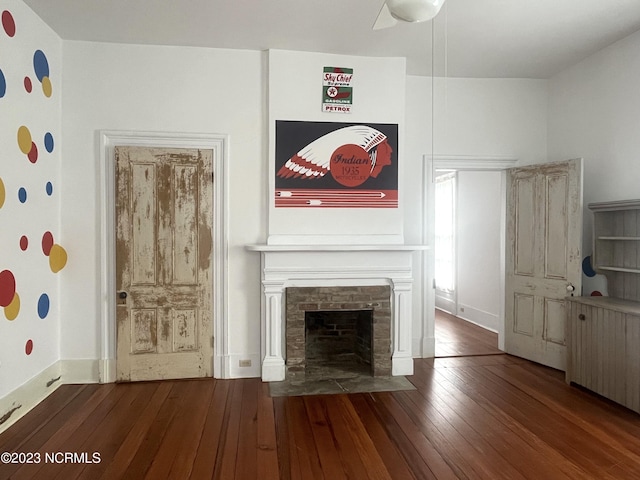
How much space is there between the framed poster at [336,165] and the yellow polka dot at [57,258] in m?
2.01

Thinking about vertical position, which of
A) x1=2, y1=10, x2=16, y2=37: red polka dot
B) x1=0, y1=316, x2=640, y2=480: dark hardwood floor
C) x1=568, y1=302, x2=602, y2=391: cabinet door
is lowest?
x1=0, y1=316, x2=640, y2=480: dark hardwood floor

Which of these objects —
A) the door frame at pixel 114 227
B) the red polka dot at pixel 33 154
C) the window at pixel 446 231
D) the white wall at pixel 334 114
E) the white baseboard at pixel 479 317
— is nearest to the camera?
the red polka dot at pixel 33 154

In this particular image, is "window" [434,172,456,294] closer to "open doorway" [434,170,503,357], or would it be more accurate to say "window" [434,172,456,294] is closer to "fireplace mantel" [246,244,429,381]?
"open doorway" [434,170,503,357]

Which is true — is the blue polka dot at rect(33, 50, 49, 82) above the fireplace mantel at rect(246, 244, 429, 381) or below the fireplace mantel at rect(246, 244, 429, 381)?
above

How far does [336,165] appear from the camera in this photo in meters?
4.11

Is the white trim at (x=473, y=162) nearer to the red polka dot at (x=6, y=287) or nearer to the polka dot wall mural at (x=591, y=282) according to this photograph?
the polka dot wall mural at (x=591, y=282)

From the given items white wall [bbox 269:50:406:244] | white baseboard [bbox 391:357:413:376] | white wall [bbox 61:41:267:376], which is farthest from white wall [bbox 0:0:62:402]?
white baseboard [bbox 391:357:413:376]

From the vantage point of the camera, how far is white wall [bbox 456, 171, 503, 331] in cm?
605

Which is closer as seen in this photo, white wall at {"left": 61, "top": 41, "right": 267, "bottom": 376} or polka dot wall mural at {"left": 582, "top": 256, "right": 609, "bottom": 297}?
white wall at {"left": 61, "top": 41, "right": 267, "bottom": 376}

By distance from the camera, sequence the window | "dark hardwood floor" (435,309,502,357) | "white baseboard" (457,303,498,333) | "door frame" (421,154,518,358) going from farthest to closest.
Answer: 1. the window
2. "white baseboard" (457,303,498,333)
3. "dark hardwood floor" (435,309,502,357)
4. "door frame" (421,154,518,358)

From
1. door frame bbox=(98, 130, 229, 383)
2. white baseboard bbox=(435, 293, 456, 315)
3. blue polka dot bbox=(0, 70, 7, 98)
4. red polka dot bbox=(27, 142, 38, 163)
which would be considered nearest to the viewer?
blue polka dot bbox=(0, 70, 7, 98)

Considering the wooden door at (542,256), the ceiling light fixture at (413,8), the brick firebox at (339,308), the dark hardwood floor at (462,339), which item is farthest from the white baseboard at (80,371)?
the wooden door at (542,256)

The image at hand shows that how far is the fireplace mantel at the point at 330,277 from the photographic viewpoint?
394 centimetres

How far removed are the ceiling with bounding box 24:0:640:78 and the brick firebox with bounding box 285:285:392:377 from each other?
232 cm
